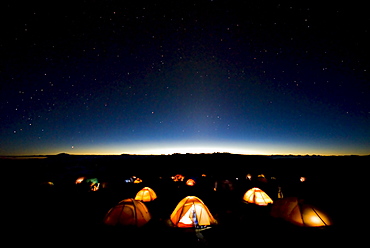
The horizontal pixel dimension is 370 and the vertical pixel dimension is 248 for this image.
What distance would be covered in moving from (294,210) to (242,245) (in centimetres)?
388

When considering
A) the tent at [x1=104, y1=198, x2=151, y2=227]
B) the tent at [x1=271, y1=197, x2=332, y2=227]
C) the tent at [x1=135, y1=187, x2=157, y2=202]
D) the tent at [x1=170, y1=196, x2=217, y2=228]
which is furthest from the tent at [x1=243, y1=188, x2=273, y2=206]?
the tent at [x1=104, y1=198, x2=151, y2=227]

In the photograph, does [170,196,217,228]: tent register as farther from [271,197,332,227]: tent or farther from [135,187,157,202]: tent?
[135,187,157,202]: tent

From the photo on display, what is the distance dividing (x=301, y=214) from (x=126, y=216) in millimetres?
9303

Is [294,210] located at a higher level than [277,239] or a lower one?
higher

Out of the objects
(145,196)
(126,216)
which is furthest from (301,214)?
(145,196)

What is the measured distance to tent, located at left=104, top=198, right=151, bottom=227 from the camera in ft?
25.9

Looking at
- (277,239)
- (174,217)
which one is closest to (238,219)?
(277,239)

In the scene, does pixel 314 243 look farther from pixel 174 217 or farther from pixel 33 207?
pixel 33 207

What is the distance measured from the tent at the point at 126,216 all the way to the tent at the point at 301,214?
7933 millimetres

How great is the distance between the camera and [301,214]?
318 inches

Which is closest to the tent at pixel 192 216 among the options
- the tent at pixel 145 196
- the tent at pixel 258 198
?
the tent at pixel 258 198

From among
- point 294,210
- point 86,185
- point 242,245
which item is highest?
point 294,210

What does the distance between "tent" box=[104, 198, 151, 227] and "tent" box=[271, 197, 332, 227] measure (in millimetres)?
7933

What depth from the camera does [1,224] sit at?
9.05 m
